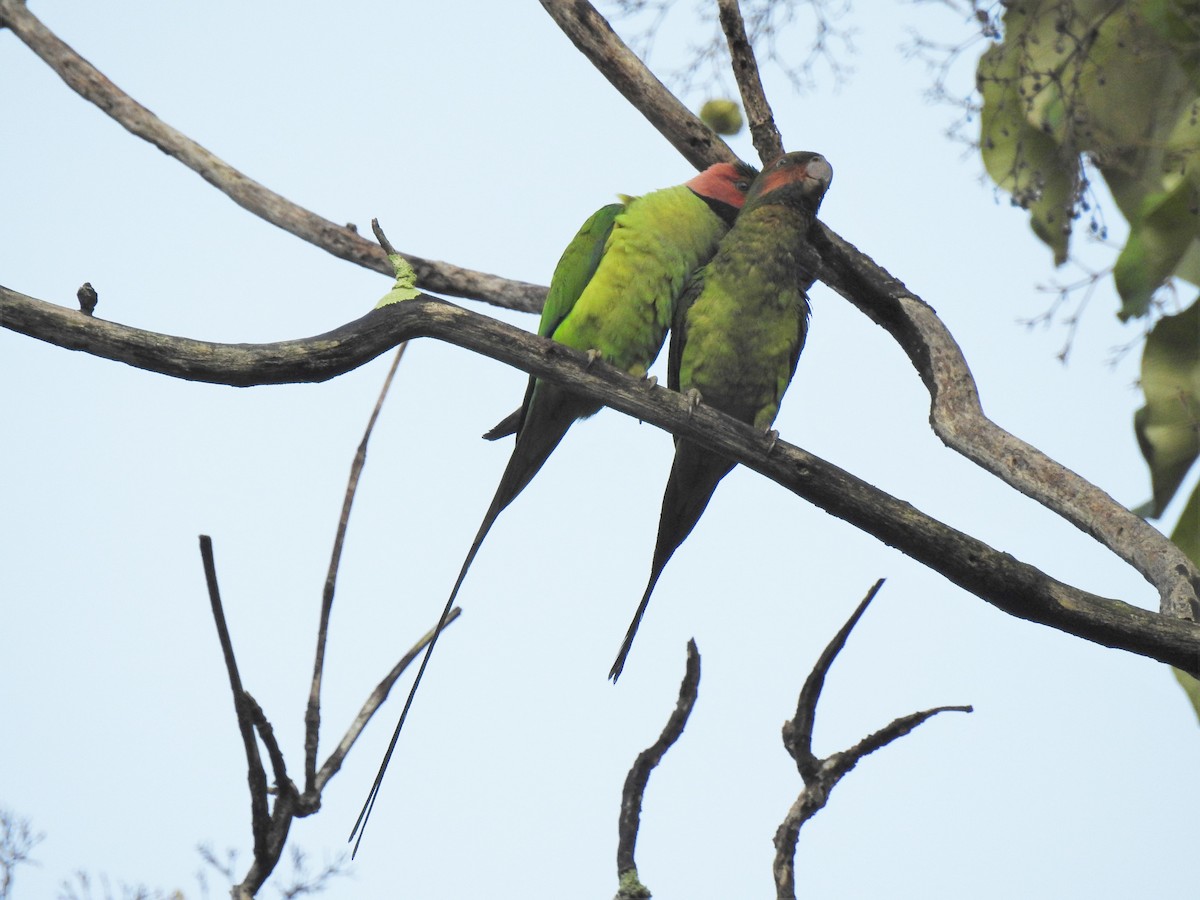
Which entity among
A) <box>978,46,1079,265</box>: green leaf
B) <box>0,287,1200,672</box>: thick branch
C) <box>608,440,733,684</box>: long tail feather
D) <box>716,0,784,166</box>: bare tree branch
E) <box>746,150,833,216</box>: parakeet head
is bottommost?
<box>0,287,1200,672</box>: thick branch

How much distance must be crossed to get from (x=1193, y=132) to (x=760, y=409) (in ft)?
5.54

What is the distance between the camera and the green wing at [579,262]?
11.0ft

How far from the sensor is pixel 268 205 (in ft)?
13.1

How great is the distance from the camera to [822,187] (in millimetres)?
3352

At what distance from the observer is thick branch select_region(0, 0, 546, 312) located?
396 centimetres

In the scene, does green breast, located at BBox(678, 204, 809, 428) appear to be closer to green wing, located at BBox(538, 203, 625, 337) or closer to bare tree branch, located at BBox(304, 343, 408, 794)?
green wing, located at BBox(538, 203, 625, 337)

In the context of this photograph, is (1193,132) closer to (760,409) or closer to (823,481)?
(760,409)

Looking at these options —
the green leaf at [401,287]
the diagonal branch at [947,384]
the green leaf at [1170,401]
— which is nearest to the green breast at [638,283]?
the diagonal branch at [947,384]

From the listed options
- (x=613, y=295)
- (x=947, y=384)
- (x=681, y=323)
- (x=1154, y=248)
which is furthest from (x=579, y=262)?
(x=1154, y=248)

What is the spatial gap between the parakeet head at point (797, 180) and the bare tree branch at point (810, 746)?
4.45 feet

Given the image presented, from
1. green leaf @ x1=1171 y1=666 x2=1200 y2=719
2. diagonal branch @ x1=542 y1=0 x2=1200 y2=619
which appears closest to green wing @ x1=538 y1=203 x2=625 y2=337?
diagonal branch @ x1=542 y1=0 x2=1200 y2=619

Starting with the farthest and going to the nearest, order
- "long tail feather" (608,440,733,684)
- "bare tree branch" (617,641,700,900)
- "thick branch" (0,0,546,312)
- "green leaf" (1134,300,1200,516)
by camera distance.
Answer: "thick branch" (0,0,546,312) → "green leaf" (1134,300,1200,516) → "long tail feather" (608,440,733,684) → "bare tree branch" (617,641,700,900)

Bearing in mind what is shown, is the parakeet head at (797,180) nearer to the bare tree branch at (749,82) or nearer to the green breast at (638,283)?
the bare tree branch at (749,82)

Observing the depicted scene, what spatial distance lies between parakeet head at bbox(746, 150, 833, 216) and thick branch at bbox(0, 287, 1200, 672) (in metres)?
1.09
